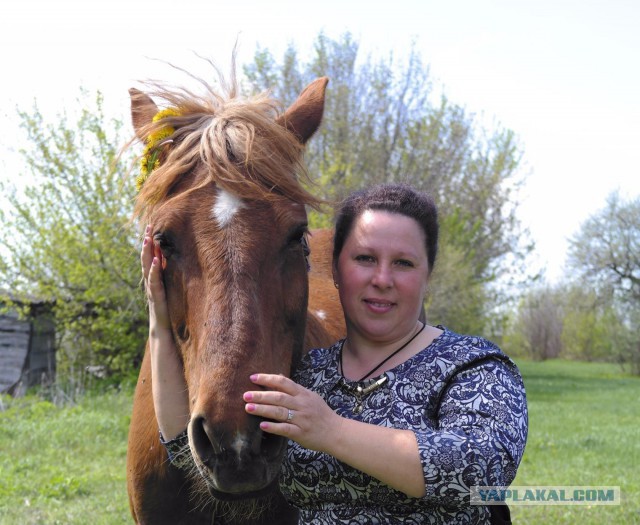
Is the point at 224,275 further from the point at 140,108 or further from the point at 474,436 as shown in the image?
the point at 140,108

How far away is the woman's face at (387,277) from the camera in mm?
2273

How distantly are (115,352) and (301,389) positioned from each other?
43.1 feet

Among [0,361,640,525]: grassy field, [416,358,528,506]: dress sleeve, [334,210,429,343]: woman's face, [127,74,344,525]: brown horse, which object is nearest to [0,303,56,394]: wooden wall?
[0,361,640,525]: grassy field

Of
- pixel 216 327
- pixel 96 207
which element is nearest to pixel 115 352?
pixel 96 207

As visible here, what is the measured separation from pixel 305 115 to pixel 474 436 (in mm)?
1814

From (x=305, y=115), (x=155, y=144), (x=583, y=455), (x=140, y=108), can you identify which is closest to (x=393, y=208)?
(x=305, y=115)

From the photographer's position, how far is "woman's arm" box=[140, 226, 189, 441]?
2.48 meters

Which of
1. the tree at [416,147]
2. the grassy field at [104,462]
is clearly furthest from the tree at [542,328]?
the grassy field at [104,462]

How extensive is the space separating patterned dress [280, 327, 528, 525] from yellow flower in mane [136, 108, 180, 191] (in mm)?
1262

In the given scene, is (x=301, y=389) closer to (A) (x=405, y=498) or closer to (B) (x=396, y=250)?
(A) (x=405, y=498)

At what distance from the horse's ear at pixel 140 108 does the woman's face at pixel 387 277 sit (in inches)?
56.1

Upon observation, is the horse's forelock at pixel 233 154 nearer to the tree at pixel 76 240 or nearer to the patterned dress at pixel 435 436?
the patterned dress at pixel 435 436

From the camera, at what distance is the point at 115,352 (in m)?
14.2

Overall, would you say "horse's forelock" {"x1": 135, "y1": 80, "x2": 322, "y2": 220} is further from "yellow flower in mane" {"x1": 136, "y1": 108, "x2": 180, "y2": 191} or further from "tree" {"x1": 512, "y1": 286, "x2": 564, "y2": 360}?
"tree" {"x1": 512, "y1": 286, "x2": 564, "y2": 360}
